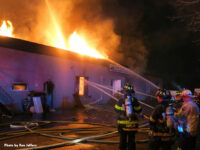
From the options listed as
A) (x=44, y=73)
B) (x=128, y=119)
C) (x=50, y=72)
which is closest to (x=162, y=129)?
(x=128, y=119)

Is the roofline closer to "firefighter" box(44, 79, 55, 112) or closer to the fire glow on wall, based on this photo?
the fire glow on wall

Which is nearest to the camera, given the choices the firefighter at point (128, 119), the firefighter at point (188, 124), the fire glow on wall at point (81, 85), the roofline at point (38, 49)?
the firefighter at point (188, 124)

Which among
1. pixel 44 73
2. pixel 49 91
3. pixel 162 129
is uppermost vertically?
pixel 44 73

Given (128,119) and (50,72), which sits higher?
(50,72)

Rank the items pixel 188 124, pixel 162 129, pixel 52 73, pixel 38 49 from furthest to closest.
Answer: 1. pixel 52 73
2. pixel 38 49
3. pixel 188 124
4. pixel 162 129

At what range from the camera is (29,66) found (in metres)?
13.1

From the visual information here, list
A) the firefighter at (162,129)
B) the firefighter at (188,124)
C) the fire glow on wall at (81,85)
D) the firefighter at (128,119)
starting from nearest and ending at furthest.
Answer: the firefighter at (162,129) < the firefighter at (188,124) < the firefighter at (128,119) < the fire glow on wall at (81,85)

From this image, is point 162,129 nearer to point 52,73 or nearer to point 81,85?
point 52,73

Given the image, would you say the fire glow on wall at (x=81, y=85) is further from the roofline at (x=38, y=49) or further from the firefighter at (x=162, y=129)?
the firefighter at (x=162, y=129)

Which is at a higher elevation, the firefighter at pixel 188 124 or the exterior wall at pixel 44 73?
the exterior wall at pixel 44 73

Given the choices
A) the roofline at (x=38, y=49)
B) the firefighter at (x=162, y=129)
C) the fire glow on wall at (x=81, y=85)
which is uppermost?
the roofline at (x=38, y=49)

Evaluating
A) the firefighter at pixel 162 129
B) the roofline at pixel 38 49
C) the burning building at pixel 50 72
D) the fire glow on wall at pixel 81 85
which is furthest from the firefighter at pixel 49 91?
the firefighter at pixel 162 129

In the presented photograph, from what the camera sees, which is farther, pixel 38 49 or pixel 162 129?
pixel 38 49

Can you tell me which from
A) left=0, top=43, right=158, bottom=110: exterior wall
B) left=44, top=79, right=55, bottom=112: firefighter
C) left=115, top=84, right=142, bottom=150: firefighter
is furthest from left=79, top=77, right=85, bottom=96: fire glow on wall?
left=115, top=84, right=142, bottom=150: firefighter
